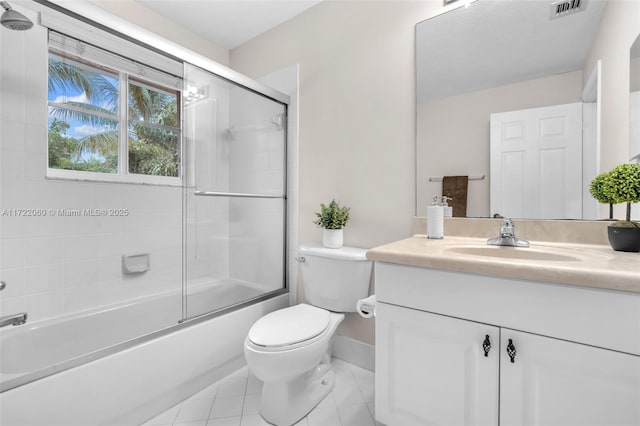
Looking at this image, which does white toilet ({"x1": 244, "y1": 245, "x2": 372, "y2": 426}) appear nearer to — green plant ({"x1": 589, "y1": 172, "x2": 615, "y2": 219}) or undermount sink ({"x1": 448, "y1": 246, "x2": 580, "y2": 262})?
undermount sink ({"x1": 448, "y1": 246, "x2": 580, "y2": 262})

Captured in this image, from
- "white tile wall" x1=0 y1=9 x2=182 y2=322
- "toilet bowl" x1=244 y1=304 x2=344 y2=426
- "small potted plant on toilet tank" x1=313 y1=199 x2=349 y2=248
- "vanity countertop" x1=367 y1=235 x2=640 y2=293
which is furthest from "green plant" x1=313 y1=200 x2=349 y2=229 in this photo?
"white tile wall" x1=0 y1=9 x2=182 y2=322

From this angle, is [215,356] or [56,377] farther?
[215,356]

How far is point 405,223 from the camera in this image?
1.66 m

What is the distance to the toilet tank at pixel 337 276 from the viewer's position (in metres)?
1.67

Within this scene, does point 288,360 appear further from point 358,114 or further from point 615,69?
point 615,69

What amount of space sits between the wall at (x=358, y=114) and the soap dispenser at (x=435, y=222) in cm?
21

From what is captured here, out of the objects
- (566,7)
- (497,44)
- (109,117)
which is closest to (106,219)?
(109,117)

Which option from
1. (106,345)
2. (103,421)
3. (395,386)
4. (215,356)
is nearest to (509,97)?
(395,386)

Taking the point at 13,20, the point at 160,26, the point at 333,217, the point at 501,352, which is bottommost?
the point at 501,352

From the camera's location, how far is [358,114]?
183 cm

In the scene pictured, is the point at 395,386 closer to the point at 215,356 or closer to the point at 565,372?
the point at 565,372

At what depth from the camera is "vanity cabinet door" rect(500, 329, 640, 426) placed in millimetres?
734

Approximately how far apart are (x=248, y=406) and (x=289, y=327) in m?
0.47

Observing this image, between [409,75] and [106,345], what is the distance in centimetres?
197
